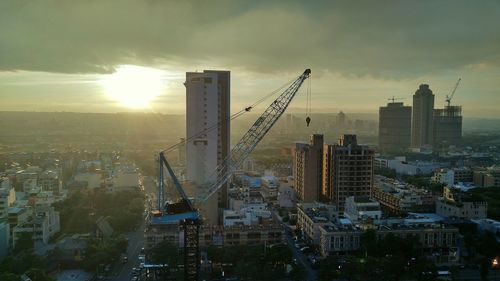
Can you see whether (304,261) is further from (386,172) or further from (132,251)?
(386,172)

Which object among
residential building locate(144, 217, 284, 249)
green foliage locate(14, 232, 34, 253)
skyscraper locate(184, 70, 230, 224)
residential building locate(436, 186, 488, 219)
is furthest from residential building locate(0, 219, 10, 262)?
residential building locate(436, 186, 488, 219)

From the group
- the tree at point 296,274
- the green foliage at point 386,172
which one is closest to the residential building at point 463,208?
the tree at point 296,274

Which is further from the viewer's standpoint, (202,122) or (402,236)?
(202,122)

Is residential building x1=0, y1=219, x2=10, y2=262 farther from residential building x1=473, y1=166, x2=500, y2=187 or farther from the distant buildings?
the distant buildings

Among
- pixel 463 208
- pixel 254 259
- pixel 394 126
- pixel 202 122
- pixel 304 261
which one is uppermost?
pixel 202 122

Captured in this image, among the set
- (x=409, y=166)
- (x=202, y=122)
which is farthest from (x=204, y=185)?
(x=409, y=166)

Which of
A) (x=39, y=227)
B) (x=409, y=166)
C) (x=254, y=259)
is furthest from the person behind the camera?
(x=409, y=166)

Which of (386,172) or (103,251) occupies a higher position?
(386,172)
